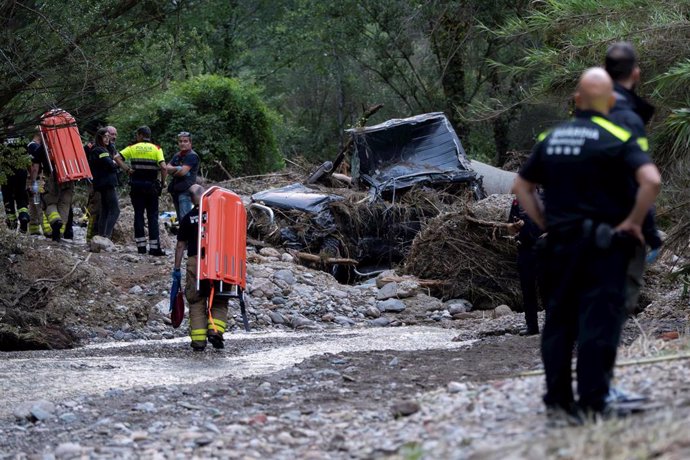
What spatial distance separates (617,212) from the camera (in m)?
5.57

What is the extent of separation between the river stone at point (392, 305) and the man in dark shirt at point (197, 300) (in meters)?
5.02

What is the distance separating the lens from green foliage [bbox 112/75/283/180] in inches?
1152

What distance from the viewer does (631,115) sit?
5.81 meters

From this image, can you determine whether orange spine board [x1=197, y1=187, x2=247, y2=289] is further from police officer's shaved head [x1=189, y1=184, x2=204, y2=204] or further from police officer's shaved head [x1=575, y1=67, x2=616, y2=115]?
police officer's shaved head [x1=575, y1=67, x2=616, y2=115]

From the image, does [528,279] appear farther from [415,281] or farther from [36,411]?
[415,281]

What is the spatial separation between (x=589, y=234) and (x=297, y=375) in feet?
13.8

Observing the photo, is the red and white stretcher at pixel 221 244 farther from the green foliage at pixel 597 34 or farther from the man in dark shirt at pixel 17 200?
the man in dark shirt at pixel 17 200

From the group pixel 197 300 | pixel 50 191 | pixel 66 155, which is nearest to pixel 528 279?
pixel 197 300

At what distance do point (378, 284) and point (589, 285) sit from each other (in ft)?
39.9

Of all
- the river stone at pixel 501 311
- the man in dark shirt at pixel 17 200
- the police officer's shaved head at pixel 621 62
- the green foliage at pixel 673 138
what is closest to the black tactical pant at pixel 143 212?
the man in dark shirt at pixel 17 200

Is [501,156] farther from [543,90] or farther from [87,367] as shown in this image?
[87,367]

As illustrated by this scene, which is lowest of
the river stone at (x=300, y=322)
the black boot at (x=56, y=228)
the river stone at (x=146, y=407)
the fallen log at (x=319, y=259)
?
the river stone at (x=300, y=322)

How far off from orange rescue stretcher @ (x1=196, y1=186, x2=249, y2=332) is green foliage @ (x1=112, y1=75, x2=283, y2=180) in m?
16.8

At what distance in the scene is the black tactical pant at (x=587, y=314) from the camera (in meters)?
5.48
